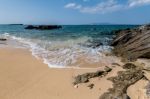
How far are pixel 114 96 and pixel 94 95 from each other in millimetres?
866

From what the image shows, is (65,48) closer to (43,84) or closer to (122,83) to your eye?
(43,84)

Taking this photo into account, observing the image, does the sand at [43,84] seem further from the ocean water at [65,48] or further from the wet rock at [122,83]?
the ocean water at [65,48]

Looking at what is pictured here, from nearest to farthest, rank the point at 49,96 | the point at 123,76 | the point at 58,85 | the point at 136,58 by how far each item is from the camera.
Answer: the point at 49,96 < the point at 58,85 < the point at 123,76 < the point at 136,58

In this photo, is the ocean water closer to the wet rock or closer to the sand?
the sand

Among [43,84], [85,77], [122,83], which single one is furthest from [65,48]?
[122,83]

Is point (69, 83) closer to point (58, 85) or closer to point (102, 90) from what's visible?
point (58, 85)

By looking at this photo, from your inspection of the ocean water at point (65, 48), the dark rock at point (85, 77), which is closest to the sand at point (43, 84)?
the dark rock at point (85, 77)

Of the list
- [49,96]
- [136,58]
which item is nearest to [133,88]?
[49,96]

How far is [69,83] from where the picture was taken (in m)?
8.21

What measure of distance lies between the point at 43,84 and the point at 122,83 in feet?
10.6

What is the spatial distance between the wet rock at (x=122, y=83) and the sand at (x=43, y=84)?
12.3 inches

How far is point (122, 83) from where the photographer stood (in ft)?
25.6

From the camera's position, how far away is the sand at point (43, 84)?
23.1ft

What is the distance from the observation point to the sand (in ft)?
23.1
